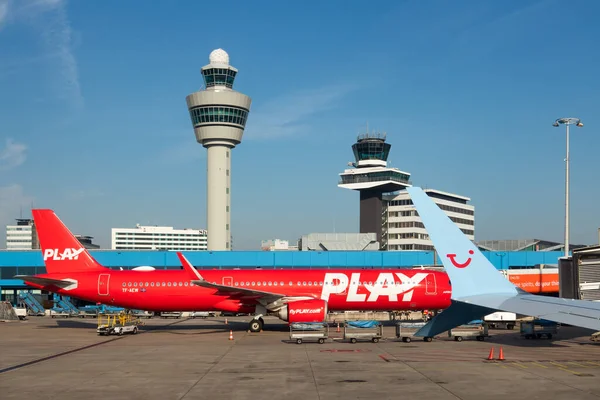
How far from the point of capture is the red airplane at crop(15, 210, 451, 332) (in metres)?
40.4

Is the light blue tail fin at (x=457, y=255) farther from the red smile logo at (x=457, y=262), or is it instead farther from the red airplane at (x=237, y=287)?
the red airplane at (x=237, y=287)

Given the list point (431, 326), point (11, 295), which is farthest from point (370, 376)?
point (11, 295)

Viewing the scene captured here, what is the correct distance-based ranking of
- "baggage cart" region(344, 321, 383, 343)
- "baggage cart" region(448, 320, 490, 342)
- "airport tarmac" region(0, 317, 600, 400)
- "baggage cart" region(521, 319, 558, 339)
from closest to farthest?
"airport tarmac" region(0, 317, 600, 400) < "baggage cart" region(344, 321, 383, 343) < "baggage cart" region(448, 320, 490, 342) < "baggage cart" region(521, 319, 558, 339)

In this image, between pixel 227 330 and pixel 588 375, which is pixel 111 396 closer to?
pixel 588 375

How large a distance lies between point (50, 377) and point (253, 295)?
19.0 m

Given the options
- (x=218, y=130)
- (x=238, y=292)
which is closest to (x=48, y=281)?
(x=238, y=292)

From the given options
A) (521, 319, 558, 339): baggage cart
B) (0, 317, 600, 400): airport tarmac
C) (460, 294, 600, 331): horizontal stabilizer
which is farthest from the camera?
(521, 319, 558, 339): baggage cart

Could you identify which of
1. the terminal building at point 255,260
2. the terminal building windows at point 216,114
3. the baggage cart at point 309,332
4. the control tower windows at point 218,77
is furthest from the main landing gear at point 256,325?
the control tower windows at point 218,77

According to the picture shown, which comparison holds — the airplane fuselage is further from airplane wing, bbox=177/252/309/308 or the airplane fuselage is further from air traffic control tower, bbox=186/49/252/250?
air traffic control tower, bbox=186/49/252/250

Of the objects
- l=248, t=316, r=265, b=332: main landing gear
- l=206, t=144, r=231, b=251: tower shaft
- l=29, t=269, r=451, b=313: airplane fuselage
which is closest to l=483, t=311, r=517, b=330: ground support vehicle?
l=29, t=269, r=451, b=313: airplane fuselage

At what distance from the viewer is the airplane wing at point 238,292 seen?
1546 inches

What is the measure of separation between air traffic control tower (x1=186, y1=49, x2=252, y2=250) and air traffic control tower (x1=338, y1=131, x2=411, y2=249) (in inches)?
1296

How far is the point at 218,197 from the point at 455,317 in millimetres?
100530

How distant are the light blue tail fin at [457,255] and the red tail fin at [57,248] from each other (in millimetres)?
33658
